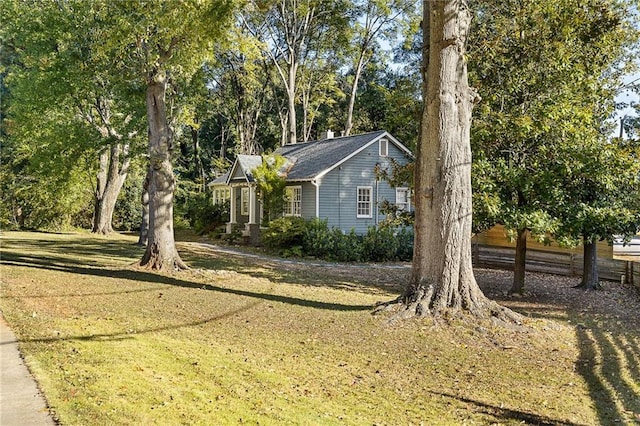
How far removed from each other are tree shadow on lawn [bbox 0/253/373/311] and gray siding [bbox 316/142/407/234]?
11.0 meters

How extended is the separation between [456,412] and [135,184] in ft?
110

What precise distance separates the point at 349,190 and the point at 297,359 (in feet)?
57.5

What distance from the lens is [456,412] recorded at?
5.32 metres

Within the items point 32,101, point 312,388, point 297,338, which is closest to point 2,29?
point 32,101

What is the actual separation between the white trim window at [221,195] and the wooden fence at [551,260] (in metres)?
17.3

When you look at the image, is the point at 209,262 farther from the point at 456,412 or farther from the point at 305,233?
the point at 456,412

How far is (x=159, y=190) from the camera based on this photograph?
47.7 ft

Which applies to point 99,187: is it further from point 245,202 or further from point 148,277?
point 148,277

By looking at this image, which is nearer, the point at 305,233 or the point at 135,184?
the point at 305,233

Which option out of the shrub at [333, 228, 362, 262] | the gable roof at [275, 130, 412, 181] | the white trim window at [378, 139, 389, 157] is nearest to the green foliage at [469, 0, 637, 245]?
the shrub at [333, 228, 362, 262]

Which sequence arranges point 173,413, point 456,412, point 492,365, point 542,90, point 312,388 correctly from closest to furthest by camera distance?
1. point 173,413
2. point 456,412
3. point 312,388
4. point 492,365
5. point 542,90

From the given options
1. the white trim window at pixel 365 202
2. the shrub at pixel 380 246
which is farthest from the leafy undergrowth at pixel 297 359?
the white trim window at pixel 365 202

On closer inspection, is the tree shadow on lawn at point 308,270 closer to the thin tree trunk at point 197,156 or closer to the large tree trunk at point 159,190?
the large tree trunk at point 159,190

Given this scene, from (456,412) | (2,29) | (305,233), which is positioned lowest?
(456,412)
